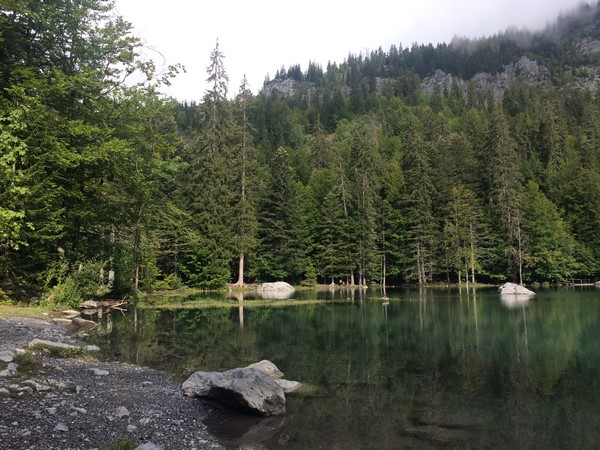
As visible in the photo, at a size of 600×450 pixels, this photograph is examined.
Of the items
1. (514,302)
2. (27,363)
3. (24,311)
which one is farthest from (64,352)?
(514,302)

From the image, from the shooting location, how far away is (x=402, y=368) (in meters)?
13.0

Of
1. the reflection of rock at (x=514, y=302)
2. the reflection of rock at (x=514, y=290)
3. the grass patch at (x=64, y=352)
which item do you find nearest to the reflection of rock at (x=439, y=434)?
the grass patch at (x=64, y=352)

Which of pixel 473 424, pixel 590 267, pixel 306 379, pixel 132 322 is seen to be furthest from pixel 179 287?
pixel 590 267

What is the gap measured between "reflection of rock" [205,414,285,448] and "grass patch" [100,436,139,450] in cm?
168

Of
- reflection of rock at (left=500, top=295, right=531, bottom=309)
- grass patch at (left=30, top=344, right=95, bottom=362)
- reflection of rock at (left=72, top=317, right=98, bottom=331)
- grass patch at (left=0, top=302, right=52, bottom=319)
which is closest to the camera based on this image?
grass patch at (left=30, top=344, right=95, bottom=362)

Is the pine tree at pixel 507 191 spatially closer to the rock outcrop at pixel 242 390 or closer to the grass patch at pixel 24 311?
the grass patch at pixel 24 311

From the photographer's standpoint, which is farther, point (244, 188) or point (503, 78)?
point (503, 78)

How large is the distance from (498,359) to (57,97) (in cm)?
2112

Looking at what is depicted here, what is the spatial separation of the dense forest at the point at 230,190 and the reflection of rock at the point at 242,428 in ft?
40.4

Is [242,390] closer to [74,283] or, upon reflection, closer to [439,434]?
[439,434]

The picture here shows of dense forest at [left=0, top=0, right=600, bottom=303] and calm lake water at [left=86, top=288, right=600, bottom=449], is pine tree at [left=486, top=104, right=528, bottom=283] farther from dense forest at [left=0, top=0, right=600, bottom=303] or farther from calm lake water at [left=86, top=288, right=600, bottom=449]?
calm lake water at [left=86, top=288, right=600, bottom=449]

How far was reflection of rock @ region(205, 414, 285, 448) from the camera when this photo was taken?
756 cm

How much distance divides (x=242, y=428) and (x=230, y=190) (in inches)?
1872

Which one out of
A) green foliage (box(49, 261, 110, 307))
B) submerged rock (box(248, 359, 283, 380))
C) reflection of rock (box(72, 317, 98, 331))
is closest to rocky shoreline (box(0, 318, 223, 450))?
submerged rock (box(248, 359, 283, 380))
